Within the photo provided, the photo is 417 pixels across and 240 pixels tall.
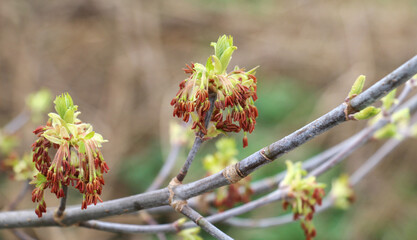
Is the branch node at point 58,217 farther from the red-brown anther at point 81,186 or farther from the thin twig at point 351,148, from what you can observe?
the thin twig at point 351,148

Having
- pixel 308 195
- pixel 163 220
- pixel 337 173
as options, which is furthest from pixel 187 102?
→ pixel 337 173

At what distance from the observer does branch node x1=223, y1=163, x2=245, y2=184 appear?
927mm

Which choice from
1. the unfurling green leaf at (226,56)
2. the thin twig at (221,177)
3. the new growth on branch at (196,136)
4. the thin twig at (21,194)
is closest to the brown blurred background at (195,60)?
the thin twig at (21,194)

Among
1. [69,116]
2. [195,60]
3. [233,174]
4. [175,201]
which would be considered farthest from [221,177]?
[195,60]

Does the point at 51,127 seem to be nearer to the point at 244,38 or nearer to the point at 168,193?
the point at 168,193

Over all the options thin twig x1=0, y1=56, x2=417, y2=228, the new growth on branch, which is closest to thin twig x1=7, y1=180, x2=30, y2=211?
thin twig x1=0, y1=56, x2=417, y2=228

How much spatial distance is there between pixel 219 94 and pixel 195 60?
14.2 feet

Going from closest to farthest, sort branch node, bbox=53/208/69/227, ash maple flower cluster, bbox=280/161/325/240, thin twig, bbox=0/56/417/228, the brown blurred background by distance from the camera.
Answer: thin twig, bbox=0/56/417/228 < branch node, bbox=53/208/69/227 < ash maple flower cluster, bbox=280/161/325/240 < the brown blurred background

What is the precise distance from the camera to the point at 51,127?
0.97 m

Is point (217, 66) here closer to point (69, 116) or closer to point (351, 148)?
point (69, 116)

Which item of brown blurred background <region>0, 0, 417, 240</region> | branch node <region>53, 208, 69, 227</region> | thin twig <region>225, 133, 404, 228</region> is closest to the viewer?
branch node <region>53, 208, 69, 227</region>

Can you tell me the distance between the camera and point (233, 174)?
0.93 meters

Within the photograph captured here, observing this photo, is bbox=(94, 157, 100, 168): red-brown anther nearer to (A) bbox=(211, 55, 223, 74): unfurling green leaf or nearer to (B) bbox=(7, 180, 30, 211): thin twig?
(A) bbox=(211, 55, 223, 74): unfurling green leaf

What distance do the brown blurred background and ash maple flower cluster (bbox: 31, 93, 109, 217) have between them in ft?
9.01
